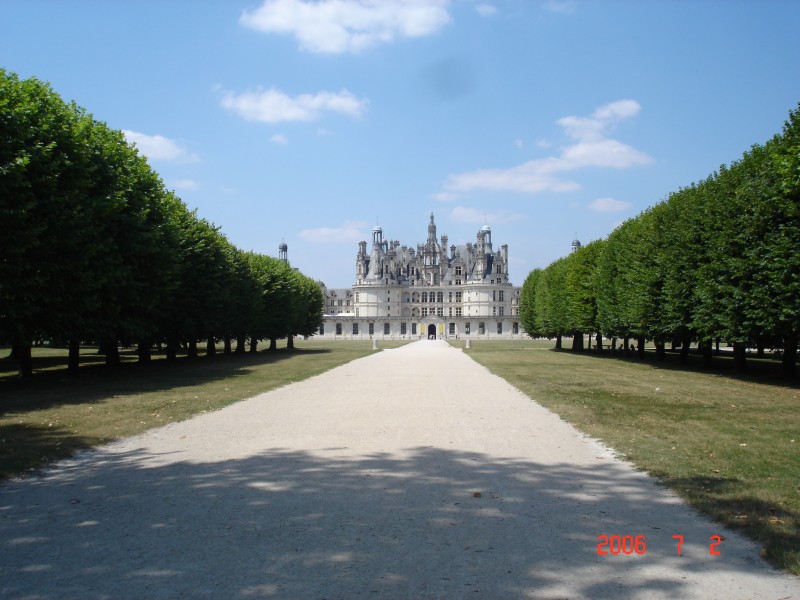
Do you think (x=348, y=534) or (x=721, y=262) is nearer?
(x=348, y=534)

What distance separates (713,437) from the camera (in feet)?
35.7

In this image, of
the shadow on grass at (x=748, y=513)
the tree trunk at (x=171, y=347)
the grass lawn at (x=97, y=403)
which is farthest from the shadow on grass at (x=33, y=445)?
the tree trunk at (x=171, y=347)

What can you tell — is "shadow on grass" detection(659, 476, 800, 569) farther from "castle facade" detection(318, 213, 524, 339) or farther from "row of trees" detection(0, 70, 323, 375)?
"castle facade" detection(318, 213, 524, 339)

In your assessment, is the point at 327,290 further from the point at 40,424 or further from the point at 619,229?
the point at 40,424

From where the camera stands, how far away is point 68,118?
21.8 m

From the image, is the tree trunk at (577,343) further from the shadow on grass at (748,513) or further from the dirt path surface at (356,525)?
the shadow on grass at (748,513)

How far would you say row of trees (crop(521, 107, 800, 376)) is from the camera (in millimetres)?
20625

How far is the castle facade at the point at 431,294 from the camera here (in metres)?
137

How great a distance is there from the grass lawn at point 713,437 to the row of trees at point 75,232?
14.8 meters

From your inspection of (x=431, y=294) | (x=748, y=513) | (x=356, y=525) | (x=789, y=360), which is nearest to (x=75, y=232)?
(x=356, y=525)

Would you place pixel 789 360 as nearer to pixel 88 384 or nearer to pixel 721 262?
pixel 721 262
